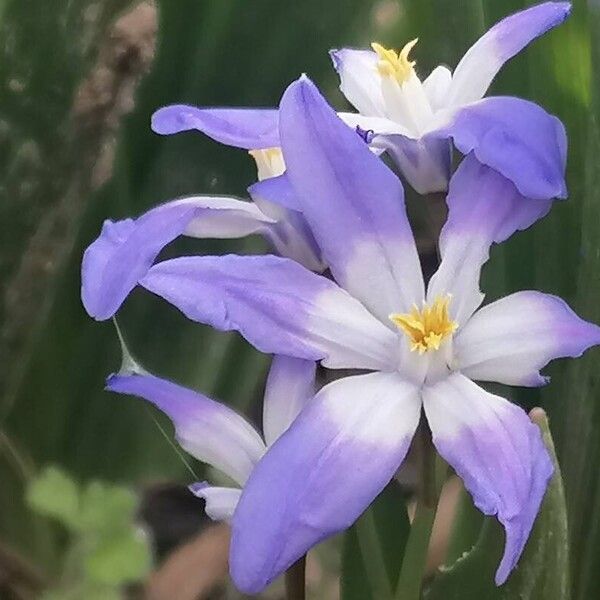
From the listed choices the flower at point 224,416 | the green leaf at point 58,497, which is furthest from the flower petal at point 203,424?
the green leaf at point 58,497

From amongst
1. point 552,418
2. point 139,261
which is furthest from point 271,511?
point 552,418

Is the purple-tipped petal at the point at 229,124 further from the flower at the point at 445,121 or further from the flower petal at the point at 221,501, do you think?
the flower petal at the point at 221,501

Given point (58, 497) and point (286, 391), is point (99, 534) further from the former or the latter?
point (286, 391)

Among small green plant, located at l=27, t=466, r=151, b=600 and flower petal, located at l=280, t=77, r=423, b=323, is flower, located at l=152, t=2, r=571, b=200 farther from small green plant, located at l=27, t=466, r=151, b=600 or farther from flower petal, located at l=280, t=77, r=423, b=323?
small green plant, located at l=27, t=466, r=151, b=600

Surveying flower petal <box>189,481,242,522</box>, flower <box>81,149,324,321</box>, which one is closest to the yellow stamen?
flower <box>81,149,324,321</box>

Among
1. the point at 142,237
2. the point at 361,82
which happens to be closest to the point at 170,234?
the point at 142,237

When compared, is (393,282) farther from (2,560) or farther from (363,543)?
(2,560)
